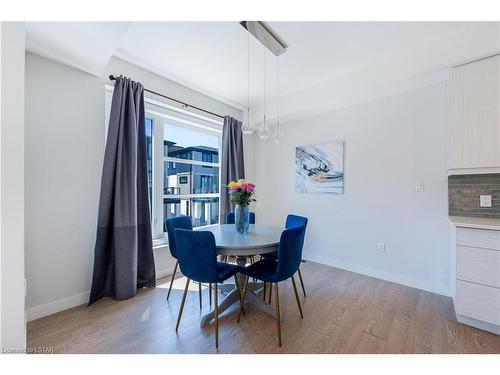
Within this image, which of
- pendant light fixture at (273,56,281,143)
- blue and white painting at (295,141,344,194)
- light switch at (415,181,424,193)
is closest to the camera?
pendant light fixture at (273,56,281,143)

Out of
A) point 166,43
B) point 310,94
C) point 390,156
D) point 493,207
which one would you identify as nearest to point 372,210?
point 390,156

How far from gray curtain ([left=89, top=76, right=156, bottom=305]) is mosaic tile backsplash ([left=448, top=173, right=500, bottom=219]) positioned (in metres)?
3.40

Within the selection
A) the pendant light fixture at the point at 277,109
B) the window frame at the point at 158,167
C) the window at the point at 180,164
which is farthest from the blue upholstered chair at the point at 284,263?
the window at the point at 180,164

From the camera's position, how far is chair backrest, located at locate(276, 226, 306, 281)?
1641 mm

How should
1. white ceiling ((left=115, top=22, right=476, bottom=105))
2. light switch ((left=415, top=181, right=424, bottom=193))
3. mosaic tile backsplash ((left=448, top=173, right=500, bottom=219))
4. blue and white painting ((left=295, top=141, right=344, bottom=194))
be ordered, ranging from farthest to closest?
blue and white painting ((left=295, top=141, right=344, bottom=194))
light switch ((left=415, top=181, right=424, bottom=193))
mosaic tile backsplash ((left=448, top=173, right=500, bottom=219))
white ceiling ((left=115, top=22, right=476, bottom=105))

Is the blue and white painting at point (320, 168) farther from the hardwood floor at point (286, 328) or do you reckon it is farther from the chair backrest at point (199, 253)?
the chair backrest at point (199, 253)

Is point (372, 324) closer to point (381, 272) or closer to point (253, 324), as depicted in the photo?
point (253, 324)

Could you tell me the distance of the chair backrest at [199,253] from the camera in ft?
5.19

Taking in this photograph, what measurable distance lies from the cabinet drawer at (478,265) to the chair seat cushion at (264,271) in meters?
1.54

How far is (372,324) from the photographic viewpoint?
1824mm

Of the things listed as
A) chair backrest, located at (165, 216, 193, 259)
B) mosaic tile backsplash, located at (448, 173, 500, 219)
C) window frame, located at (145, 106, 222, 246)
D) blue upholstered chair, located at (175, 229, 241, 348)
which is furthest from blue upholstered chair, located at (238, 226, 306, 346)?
mosaic tile backsplash, located at (448, 173, 500, 219)

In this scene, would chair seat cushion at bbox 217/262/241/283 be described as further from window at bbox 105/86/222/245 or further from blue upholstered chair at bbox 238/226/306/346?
window at bbox 105/86/222/245

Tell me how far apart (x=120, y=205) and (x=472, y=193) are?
360 centimetres

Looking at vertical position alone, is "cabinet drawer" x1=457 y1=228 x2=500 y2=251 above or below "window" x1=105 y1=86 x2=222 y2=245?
below
